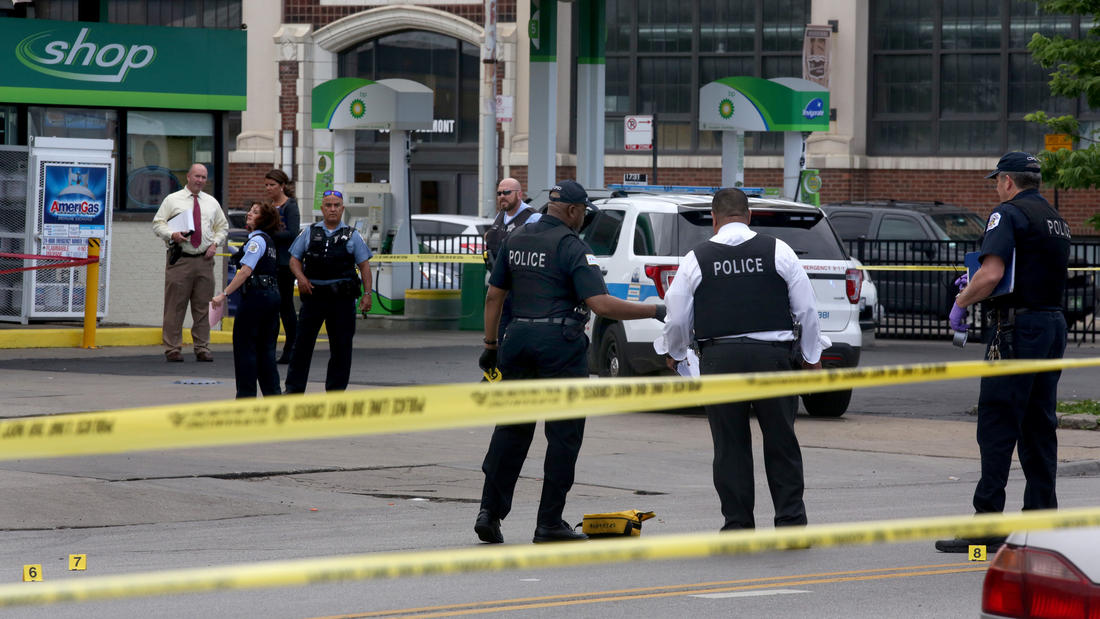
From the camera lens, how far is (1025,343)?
802cm

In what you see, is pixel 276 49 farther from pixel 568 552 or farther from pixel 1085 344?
pixel 568 552

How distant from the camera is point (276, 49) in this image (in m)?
39.4

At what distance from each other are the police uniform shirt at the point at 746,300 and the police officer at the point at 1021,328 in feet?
2.44

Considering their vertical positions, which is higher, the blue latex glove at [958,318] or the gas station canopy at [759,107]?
the gas station canopy at [759,107]

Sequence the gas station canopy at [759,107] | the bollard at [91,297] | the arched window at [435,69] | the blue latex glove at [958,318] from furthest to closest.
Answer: the arched window at [435,69] → the gas station canopy at [759,107] → the bollard at [91,297] → the blue latex glove at [958,318]

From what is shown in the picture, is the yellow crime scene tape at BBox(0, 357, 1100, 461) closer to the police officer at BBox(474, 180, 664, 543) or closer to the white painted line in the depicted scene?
the white painted line

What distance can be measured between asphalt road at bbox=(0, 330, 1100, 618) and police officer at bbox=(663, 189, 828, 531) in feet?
1.12

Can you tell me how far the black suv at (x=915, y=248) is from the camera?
22.2 metres

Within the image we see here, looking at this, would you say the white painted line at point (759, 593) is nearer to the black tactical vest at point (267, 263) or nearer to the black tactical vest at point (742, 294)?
the black tactical vest at point (742, 294)

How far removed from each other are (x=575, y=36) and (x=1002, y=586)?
34.8 m

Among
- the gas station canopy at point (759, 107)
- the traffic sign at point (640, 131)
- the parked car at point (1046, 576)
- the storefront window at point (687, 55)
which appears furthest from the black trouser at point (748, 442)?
the storefront window at point (687, 55)

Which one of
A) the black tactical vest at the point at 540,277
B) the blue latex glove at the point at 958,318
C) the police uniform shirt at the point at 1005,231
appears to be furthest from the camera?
the blue latex glove at the point at 958,318

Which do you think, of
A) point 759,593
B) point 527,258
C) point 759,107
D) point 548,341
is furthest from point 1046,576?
point 759,107

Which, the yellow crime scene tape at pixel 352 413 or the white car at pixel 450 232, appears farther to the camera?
the white car at pixel 450 232
